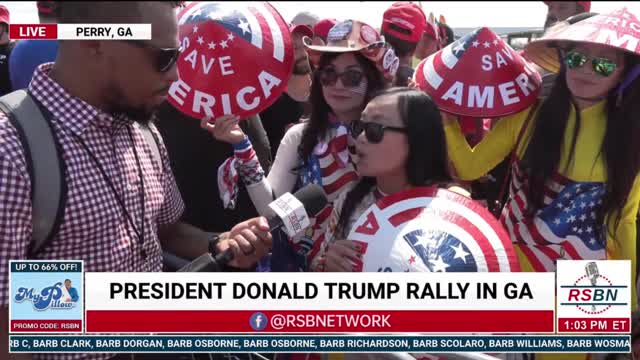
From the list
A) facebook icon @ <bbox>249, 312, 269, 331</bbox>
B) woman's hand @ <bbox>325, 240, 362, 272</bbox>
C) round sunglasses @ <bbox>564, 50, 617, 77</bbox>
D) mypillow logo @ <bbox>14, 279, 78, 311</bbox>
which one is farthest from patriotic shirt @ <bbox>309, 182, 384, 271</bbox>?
round sunglasses @ <bbox>564, 50, 617, 77</bbox>

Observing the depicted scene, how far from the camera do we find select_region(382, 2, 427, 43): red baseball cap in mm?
4199

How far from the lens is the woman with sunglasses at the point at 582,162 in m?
2.62

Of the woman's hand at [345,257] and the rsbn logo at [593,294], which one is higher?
the woman's hand at [345,257]

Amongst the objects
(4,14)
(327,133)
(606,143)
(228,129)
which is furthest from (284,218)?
(4,14)

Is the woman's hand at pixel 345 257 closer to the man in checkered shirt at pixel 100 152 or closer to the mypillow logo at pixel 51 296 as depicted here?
the man in checkered shirt at pixel 100 152

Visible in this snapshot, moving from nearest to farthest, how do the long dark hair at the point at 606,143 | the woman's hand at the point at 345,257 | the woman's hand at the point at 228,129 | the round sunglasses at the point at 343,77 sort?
the woman's hand at the point at 345,257
the long dark hair at the point at 606,143
the woman's hand at the point at 228,129
the round sunglasses at the point at 343,77

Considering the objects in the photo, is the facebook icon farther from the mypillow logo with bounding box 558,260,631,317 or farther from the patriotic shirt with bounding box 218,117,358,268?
the mypillow logo with bounding box 558,260,631,317

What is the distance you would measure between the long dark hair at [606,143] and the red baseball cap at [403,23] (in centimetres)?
152

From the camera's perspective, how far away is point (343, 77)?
2.89 m

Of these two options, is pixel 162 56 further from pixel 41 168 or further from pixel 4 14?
pixel 4 14

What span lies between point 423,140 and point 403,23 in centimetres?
203

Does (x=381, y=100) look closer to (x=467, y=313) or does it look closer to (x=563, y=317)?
(x=467, y=313)

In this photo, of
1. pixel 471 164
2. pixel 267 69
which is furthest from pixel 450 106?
pixel 267 69

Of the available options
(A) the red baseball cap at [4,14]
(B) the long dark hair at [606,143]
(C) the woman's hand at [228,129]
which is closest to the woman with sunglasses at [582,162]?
(B) the long dark hair at [606,143]
